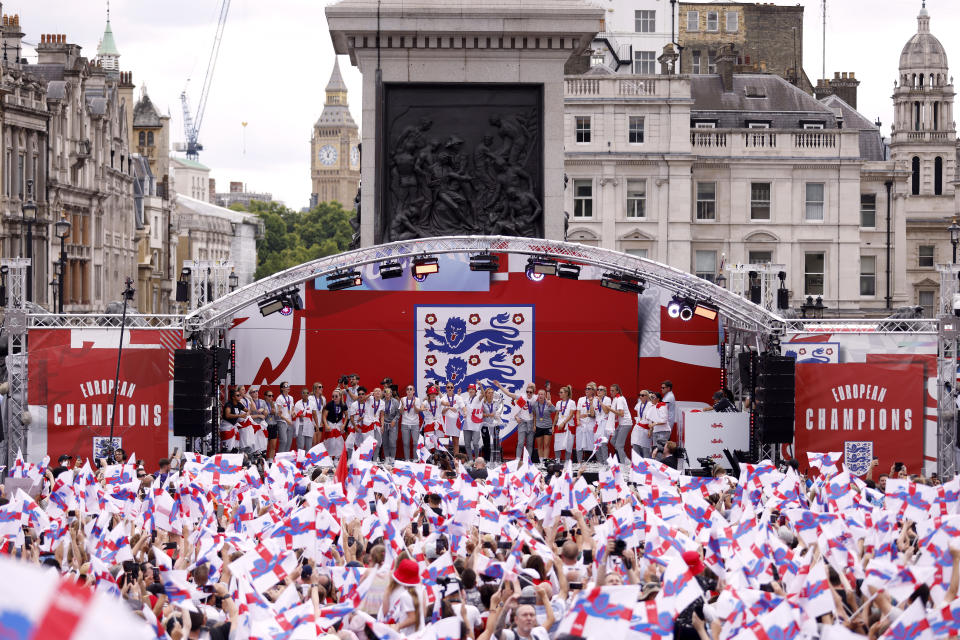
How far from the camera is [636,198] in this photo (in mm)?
69500

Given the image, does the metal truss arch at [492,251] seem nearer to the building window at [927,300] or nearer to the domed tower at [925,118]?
the building window at [927,300]

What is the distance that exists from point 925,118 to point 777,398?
78562 mm

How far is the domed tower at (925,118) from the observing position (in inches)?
3861

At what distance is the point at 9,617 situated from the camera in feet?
15.6

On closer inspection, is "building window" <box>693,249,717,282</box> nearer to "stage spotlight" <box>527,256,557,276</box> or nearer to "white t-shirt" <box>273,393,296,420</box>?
"stage spotlight" <box>527,256,557,276</box>

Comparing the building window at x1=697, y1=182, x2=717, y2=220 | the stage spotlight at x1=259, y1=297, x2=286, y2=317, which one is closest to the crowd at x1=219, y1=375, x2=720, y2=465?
the stage spotlight at x1=259, y1=297, x2=286, y2=317

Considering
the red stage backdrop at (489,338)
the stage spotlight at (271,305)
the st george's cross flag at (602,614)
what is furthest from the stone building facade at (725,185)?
the st george's cross flag at (602,614)

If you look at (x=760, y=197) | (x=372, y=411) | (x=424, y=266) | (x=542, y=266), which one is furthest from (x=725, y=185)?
(x=372, y=411)

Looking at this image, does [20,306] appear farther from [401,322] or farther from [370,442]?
[370,442]

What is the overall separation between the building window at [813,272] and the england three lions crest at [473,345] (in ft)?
140

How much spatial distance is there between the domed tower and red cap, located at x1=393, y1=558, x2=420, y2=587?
9156cm

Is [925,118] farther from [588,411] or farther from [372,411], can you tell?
[372,411]

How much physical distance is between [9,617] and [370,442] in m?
15.7

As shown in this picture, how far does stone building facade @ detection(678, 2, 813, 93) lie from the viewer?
95.4 metres
